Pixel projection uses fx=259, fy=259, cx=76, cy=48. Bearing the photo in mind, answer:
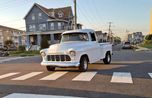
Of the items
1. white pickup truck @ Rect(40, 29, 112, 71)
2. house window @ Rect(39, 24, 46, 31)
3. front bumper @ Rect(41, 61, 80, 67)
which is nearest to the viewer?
front bumper @ Rect(41, 61, 80, 67)

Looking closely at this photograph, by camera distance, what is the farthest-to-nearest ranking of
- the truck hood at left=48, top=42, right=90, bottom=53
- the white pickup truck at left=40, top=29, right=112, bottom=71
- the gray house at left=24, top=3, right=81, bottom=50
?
1. the gray house at left=24, top=3, right=81, bottom=50
2. the truck hood at left=48, top=42, right=90, bottom=53
3. the white pickup truck at left=40, top=29, right=112, bottom=71

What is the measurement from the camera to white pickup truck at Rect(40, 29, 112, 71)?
12.6 metres

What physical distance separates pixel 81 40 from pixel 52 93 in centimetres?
648

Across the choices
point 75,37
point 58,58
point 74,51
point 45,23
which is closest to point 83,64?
point 74,51

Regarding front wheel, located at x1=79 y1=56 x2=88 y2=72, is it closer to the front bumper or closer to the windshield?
the front bumper

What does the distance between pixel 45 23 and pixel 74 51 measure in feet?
179

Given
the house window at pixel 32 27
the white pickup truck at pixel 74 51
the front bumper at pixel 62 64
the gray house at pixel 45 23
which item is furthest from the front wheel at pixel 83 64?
the house window at pixel 32 27

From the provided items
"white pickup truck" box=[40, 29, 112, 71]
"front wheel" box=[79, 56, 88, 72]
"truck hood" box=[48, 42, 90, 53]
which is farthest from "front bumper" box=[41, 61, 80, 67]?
"truck hood" box=[48, 42, 90, 53]

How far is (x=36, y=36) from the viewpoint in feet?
222

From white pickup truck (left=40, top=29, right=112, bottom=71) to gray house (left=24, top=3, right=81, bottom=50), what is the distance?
1907 inches

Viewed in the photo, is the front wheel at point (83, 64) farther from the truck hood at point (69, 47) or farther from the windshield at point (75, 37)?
the windshield at point (75, 37)

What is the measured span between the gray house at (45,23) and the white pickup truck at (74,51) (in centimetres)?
4843

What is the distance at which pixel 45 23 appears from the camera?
6612cm

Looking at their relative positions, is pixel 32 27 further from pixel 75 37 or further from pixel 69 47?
pixel 69 47
